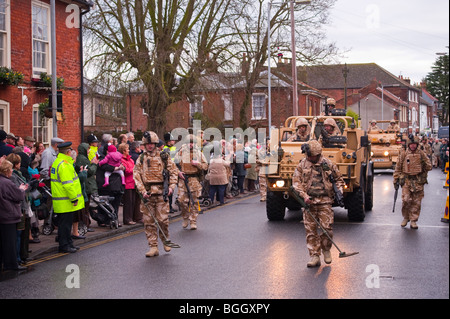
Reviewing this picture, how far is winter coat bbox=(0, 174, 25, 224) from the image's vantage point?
30.3 ft

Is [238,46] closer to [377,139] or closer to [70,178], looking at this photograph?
[377,139]

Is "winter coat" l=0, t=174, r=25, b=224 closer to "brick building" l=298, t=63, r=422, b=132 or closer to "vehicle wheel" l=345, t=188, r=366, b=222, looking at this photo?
"vehicle wheel" l=345, t=188, r=366, b=222

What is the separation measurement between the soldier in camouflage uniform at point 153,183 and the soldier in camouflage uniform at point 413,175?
5.02 m

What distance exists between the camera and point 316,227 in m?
9.73

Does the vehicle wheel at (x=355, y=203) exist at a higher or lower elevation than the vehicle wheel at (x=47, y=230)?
higher

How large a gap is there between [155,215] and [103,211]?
307 centimetres

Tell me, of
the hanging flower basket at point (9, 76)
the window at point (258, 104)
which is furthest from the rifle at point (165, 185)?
the window at point (258, 104)

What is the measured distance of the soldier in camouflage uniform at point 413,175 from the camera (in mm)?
13328

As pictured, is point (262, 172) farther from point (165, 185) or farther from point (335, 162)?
point (165, 185)

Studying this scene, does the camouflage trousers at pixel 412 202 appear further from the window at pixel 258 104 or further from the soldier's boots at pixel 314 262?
the window at pixel 258 104

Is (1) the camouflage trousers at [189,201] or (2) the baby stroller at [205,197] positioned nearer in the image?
(1) the camouflage trousers at [189,201]

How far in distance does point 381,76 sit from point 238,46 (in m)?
78.2

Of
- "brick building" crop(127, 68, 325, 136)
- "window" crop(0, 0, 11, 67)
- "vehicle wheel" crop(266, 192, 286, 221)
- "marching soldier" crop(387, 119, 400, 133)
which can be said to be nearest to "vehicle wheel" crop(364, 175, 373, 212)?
"vehicle wheel" crop(266, 192, 286, 221)

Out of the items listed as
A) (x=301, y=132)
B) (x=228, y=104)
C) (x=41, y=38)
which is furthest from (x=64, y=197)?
(x=228, y=104)
